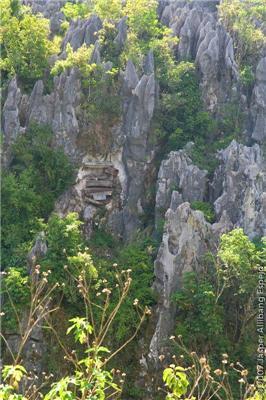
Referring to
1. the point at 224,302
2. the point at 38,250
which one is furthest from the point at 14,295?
the point at 224,302

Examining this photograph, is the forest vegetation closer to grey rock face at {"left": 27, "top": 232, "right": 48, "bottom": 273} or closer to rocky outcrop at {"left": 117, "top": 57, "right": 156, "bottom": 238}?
grey rock face at {"left": 27, "top": 232, "right": 48, "bottom": 273}

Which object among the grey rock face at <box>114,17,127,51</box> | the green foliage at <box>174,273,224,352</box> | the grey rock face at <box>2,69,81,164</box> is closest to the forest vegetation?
the green foliage at <box>174,273,224,352</box>

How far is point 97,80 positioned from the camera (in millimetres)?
17094

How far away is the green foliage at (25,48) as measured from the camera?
17.3m

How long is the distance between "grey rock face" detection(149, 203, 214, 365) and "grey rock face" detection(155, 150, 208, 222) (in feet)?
4.97

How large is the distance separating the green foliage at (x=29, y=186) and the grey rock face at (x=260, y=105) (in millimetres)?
5419

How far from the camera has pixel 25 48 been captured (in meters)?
17.5

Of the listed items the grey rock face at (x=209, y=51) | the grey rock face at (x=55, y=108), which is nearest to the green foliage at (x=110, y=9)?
the grey rock face at (x=209, y=51)

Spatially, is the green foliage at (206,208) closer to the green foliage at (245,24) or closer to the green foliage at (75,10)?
the green foliage at (245,24)

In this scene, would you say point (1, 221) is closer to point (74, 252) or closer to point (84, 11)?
point (74, 252)

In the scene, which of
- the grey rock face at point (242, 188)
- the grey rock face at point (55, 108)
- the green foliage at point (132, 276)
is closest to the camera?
the green foliage at point (132, 276)

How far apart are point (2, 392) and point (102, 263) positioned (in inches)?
423

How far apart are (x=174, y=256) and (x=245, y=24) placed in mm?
10392

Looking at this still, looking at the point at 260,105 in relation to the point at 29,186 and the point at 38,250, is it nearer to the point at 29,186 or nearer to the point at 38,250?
the point at 29,186
